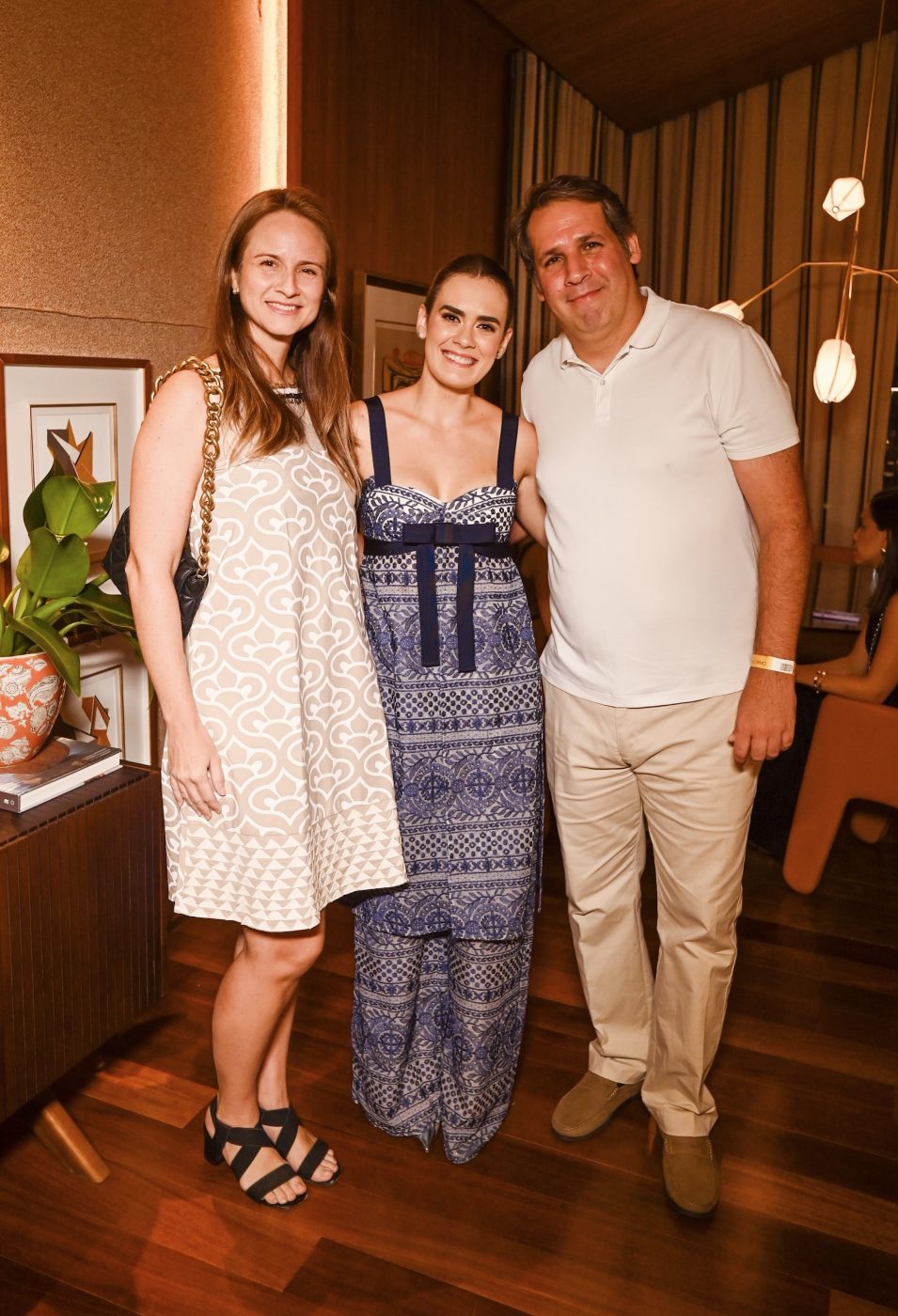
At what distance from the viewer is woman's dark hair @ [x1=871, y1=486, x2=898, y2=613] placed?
3.45 m

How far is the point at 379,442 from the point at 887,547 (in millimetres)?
2115

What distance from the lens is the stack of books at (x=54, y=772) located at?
196 centimetres

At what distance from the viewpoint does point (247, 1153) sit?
6.85 feet

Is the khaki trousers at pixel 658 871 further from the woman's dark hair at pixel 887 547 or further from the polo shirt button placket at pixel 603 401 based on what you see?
the woman's dark hair at pixel 887 547

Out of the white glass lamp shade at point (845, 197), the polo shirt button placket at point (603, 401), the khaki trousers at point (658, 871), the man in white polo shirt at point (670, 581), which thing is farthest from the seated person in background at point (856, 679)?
the polo shirt button placket at point (603, 401)

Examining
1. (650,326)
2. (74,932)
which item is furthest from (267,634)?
(650,326)

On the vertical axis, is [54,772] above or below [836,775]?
above

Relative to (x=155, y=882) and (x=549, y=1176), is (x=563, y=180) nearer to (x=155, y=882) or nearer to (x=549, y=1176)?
(x=155, y=882)

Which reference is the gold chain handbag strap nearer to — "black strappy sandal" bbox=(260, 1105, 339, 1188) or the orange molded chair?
"black strappy sandal" bbox=(260, 1105, 339, 1188)

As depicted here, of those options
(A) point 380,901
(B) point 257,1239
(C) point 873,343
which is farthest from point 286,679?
(C) point 873,343

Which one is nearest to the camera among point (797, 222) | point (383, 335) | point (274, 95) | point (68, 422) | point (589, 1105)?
point (589, 1105)

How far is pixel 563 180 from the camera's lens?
208 cm

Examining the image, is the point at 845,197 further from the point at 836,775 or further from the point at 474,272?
the point at 474,272

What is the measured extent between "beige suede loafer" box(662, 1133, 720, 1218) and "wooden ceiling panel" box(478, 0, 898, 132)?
4.00 m
